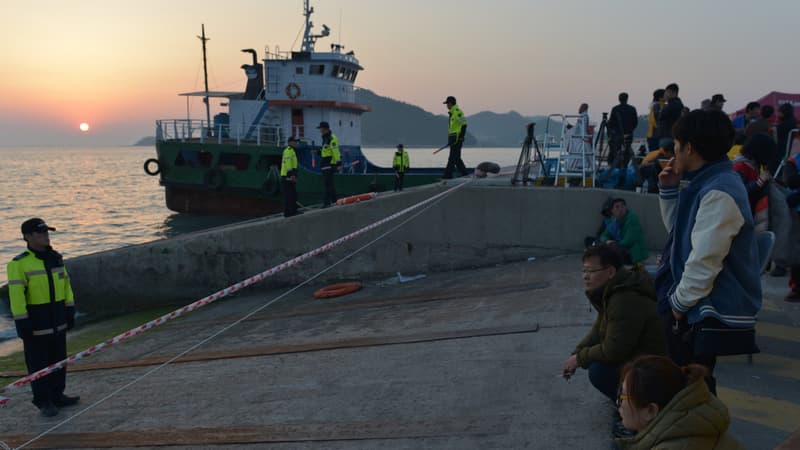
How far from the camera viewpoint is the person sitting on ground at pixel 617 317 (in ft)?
10.1

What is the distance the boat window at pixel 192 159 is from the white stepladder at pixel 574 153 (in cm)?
1767

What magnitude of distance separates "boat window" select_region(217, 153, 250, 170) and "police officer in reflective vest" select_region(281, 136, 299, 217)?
1260cm

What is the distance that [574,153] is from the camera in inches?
421

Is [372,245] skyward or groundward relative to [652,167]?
groundward

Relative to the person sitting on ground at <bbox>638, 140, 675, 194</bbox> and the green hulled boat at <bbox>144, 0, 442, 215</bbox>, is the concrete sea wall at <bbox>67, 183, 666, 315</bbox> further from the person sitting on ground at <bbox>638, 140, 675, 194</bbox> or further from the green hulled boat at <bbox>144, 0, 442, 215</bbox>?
the green hulled boat at <bbox>144, 0, 442, 215</bbox>

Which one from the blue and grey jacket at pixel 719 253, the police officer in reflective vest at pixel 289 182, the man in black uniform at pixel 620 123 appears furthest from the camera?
the police officer in reflective vest at pixel 289 182

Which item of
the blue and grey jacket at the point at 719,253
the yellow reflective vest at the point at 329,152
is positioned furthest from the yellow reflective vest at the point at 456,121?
the blue and grey jacket at the point at 719,253

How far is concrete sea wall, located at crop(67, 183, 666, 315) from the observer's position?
9.75 meters

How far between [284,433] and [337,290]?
229 inches

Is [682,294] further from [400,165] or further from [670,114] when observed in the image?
[400,165]

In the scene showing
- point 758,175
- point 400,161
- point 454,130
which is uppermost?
point 454,130

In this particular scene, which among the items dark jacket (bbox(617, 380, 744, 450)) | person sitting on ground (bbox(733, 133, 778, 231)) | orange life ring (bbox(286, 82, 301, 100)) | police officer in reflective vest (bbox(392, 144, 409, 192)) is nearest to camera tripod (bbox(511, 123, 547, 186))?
person sitting on ground (bbox(733, 133, 778, 231))

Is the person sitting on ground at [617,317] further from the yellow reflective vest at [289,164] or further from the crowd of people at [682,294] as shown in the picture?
the yellow reflective vest at [289,164]

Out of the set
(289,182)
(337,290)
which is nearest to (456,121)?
(289,182)
